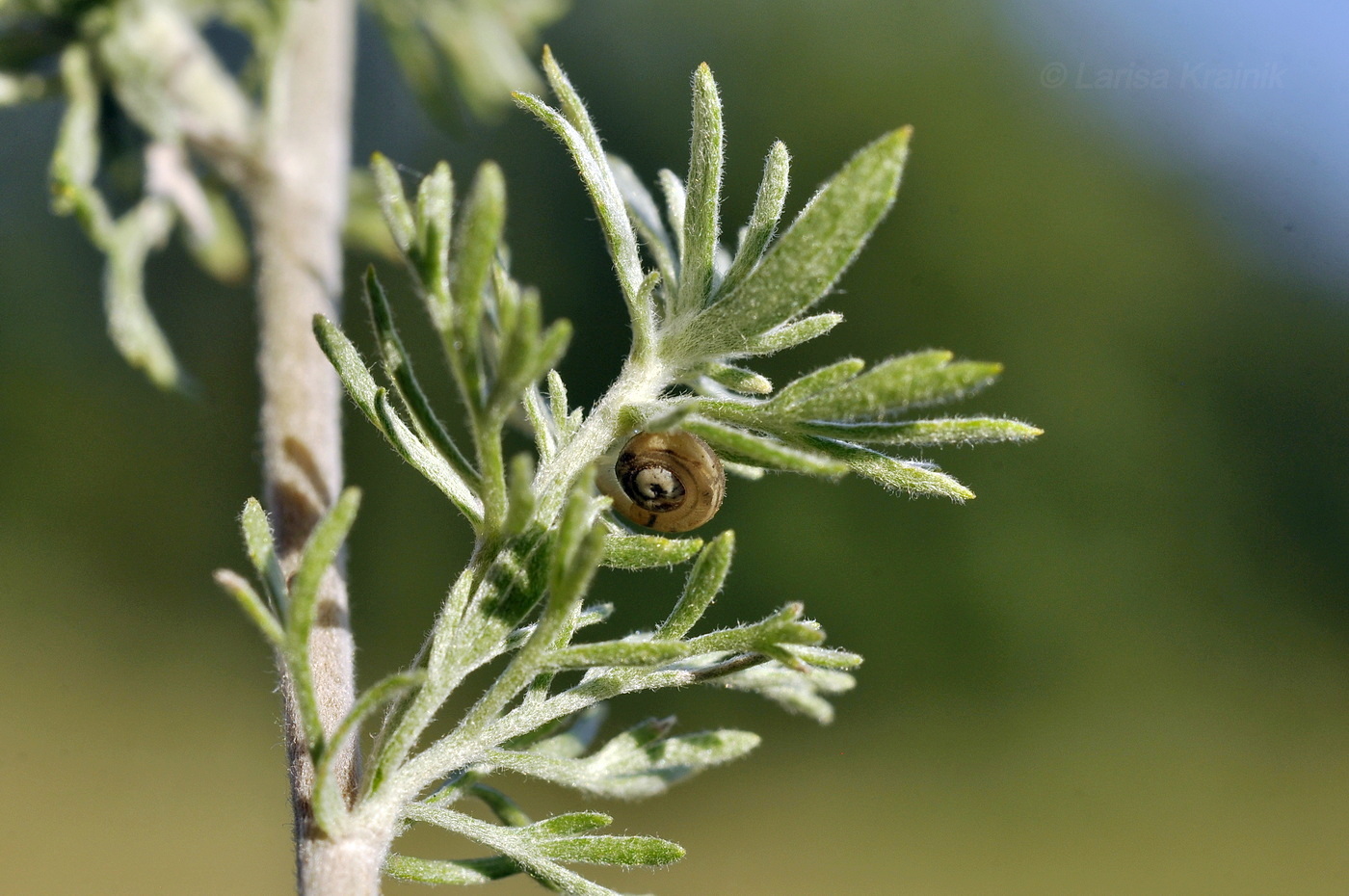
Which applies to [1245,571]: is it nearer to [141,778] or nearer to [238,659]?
[238,659]

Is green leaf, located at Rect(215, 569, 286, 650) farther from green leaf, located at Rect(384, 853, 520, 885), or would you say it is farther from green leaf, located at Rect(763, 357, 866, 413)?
green leaf, located at Rect(763, 357, 866, 413)

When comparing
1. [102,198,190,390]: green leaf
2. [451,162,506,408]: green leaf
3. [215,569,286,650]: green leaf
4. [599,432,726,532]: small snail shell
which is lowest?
[215,569,286,650]: green leaf

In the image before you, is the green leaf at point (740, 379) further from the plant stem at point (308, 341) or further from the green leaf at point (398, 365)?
the plant stem at point (308, 341)

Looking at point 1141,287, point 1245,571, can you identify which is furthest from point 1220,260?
point 1245,571

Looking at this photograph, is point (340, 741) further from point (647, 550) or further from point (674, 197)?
point (674, 197)

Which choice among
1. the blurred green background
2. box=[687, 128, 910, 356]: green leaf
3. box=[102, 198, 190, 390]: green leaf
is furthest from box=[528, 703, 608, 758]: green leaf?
the blurred green background

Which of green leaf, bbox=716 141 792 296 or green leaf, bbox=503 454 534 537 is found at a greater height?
green leaf, bbox=716 141 792 296

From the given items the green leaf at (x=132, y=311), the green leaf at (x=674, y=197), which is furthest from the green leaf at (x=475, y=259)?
the green leaf at (x=132, y=311)

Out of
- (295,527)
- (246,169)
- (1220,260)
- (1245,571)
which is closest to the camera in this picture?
(295,527)
